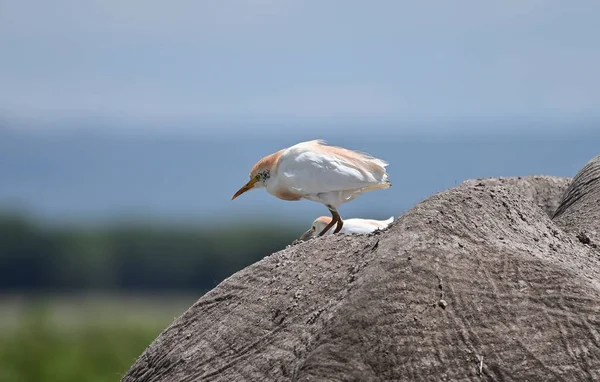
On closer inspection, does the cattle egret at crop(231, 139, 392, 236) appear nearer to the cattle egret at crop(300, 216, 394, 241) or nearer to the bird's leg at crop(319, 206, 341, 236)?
the bird's leg at crop(319, 206, 341, 236)

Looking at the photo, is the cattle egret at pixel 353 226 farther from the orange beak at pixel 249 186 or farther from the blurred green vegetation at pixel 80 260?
the blurred green vegetation at pixel 80 260

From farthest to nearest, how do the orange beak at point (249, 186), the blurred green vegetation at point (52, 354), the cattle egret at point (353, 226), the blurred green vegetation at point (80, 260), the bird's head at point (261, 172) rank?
the blurred green vegetation at point (80, 260), the blurred green vegetation at point (52, 354), the orange beak at point (249, 186), the bird's head at point (261, 172), the cattle egret at point (353, 226)

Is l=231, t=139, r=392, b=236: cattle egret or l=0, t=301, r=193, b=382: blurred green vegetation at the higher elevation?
l=231, t=139, r=392, b=236: cattle egret

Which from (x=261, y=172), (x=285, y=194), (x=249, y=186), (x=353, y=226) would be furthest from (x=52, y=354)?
(x=353, y=226)

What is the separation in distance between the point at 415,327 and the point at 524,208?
84.2 inches

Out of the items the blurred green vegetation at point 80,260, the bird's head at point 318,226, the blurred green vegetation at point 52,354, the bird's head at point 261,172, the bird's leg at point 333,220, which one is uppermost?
the bird's head at point 261,172

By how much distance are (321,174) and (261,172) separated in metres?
0.96

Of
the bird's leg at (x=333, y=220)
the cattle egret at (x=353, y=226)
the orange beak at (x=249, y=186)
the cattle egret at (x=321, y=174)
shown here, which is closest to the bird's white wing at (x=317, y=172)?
the cattle egret at (x=321, y=174)

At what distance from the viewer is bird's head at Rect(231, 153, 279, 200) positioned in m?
12.9

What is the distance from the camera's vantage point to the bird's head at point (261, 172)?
12.9 m

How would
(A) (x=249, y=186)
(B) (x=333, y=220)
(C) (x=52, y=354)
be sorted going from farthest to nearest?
(C) (x=52, y=354)
(A) (x=249, y=186)
(B) (x=333, y=220)

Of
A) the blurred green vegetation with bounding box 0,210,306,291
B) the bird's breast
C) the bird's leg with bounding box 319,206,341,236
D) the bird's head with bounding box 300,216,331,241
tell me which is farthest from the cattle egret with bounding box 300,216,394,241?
the blurred green vegetation with bounding box 0,210,306,291

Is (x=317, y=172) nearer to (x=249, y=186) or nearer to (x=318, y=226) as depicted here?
(x=318, y=226)

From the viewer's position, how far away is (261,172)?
13.0 meters
